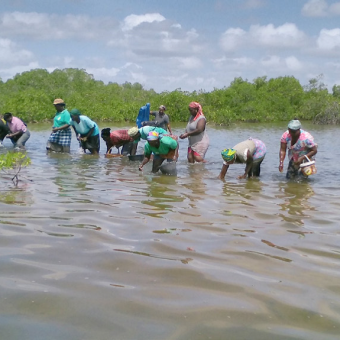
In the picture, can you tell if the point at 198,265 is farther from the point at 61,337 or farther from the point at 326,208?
the point at 326,208

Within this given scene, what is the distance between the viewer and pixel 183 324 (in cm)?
220

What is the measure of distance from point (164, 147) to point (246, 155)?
1376 mm

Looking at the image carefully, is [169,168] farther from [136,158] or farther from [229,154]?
[136,158]

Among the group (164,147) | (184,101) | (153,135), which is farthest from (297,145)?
(184,101)

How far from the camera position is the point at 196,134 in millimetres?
8945

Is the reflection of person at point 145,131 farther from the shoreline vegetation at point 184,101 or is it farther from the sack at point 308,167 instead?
the shoreline vegetation at point 184,101

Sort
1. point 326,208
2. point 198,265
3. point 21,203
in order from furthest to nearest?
point 326,208, point 21,203, point 198,265

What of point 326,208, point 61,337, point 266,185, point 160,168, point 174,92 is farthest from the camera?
point 174,92

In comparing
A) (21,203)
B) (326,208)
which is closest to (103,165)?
(21,203)

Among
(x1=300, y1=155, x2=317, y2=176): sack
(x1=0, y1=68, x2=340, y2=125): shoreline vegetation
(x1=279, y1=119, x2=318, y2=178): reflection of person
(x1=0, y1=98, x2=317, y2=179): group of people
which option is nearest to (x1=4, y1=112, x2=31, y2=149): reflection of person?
(x1=0, y1=98, x2=317, y2=179): group of people

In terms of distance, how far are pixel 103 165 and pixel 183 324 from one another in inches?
276

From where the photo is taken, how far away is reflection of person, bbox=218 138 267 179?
7.07 metres

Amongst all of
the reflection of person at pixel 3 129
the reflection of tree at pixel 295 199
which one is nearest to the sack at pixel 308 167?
the reflection of tree at pixel 295 199

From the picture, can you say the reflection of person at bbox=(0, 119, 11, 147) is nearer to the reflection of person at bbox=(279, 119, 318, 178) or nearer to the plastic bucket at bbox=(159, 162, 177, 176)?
the plastic bucket at bbox=(159, 162, 177, 176)
